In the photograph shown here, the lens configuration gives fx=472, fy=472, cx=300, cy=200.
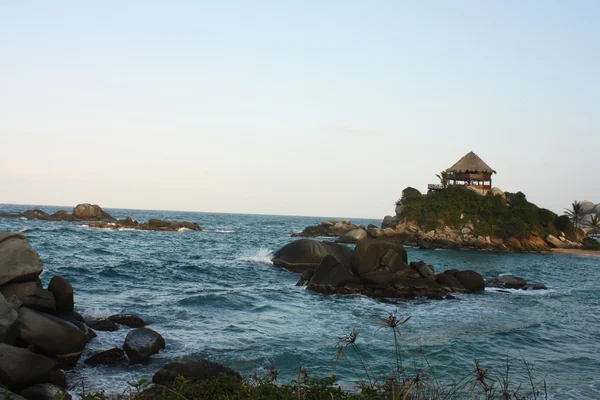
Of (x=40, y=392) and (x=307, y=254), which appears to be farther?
(x=307, y=254)

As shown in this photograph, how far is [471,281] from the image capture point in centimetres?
2694

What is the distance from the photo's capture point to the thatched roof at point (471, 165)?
233 ft

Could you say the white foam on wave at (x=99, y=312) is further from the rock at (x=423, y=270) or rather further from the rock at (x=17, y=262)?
the rock at (x=423, y=270)

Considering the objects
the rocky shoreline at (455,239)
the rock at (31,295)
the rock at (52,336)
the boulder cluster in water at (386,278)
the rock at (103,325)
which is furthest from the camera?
the rocky shoreline at (455,239)

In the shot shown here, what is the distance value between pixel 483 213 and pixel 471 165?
8.91 m

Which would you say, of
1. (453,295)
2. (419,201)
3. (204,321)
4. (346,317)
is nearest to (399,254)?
(453,295)

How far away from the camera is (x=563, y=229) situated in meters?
67.4

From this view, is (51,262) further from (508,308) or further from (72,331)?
(508,308)

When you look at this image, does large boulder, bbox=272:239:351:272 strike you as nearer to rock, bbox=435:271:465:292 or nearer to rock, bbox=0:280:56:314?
rock, bbox=435:271:465:292

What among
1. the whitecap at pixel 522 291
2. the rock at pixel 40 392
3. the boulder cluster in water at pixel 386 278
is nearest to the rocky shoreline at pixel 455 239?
the whitecap at pixel 522 291

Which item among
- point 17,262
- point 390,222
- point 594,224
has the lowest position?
point 17,262

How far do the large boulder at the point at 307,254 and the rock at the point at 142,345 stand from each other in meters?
19.8

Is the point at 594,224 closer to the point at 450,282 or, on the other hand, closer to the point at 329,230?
the point at 329,230

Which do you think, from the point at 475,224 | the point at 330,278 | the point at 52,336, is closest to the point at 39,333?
the point at 52,336
